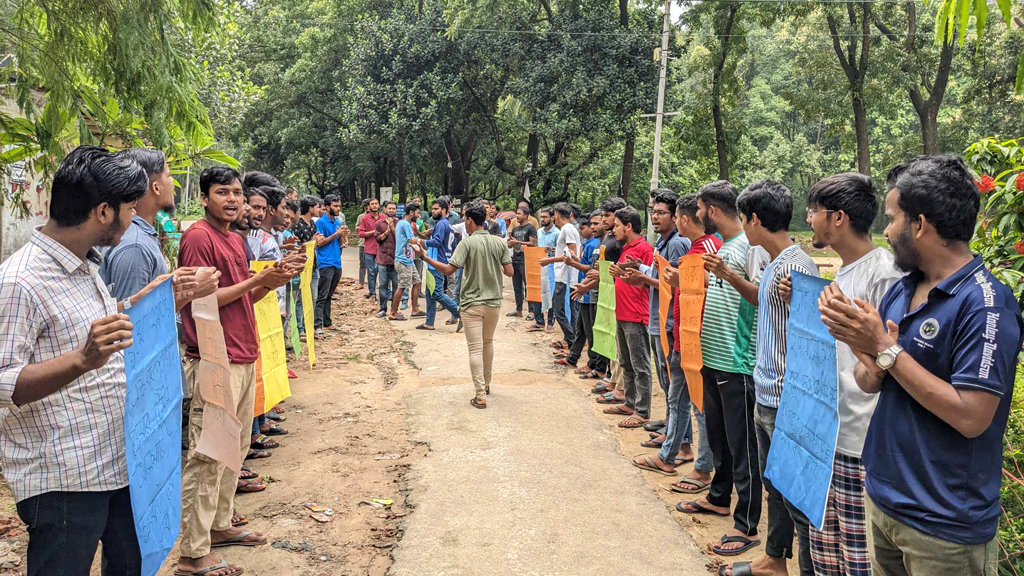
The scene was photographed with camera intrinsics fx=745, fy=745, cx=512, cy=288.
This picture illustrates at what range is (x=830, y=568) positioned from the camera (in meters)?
3.26

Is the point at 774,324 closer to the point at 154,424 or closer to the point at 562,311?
the point at 154,424

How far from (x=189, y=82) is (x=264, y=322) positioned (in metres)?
1.93

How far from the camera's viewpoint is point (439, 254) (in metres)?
12.2

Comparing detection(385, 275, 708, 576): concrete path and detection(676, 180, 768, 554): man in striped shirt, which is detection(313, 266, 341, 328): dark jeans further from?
detection(676, 180, 768, 554): man in striped shirt

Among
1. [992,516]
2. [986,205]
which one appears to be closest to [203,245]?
[992,516]

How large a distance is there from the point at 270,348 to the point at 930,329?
488cm

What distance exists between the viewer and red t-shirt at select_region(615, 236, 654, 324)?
6.99 metres

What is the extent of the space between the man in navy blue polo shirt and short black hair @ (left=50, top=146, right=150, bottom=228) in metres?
2.39

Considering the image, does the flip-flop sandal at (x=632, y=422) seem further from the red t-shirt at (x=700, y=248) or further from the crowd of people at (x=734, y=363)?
the red t-shirt at (x=700, y=248)

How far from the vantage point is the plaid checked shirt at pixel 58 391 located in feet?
7.87

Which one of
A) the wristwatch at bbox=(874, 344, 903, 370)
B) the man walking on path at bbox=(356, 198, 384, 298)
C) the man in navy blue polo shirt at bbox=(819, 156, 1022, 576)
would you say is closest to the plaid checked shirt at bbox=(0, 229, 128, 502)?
the man in navy blue polo shirt at bbox=(819, 156, 1022, 576)

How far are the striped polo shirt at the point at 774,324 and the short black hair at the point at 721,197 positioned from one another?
97 cm

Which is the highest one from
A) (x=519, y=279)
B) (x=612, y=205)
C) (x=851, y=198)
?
(x=851, y=198)

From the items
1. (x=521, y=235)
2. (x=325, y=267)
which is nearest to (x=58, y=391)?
(x=325, y=267)
